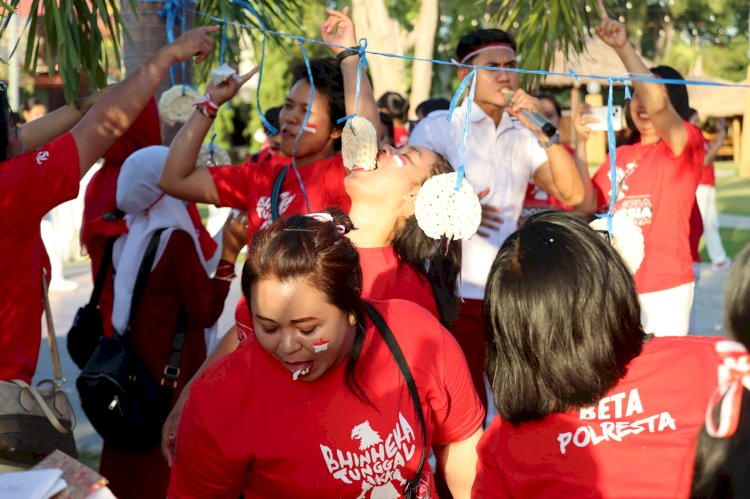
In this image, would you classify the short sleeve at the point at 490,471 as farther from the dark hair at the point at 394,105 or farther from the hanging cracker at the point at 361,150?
the dark hair at the point at 394,105

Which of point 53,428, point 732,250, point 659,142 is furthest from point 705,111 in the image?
point 53,428

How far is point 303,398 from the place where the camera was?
7.94 ft

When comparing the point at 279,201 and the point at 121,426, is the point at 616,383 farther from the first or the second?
the point at 121,426

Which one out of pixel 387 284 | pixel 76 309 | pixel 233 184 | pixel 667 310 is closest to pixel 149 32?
pixel 233 184

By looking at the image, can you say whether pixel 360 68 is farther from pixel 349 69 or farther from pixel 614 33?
pixel 614 33

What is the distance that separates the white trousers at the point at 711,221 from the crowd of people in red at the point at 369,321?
6.38 metres

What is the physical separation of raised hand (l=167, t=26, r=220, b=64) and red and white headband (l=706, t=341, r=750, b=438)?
2.18 m

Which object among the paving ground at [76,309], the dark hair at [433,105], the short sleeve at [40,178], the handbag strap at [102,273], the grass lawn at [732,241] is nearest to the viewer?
the short sleeve at [40,178]

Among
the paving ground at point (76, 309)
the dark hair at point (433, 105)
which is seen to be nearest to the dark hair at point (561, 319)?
the paving ground at point (76, 309)

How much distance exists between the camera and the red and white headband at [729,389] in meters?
1.79

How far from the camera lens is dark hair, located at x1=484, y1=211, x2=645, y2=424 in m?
1.99

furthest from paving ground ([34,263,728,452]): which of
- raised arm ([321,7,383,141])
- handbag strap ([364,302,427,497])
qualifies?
handbag strap ([364,302,427,497])

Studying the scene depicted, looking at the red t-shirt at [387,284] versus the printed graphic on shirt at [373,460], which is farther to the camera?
the red t-shirt at [387,284]

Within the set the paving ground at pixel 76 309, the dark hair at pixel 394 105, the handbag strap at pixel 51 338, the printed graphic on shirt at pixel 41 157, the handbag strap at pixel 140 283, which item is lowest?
the paving ground at pixel 76 309
